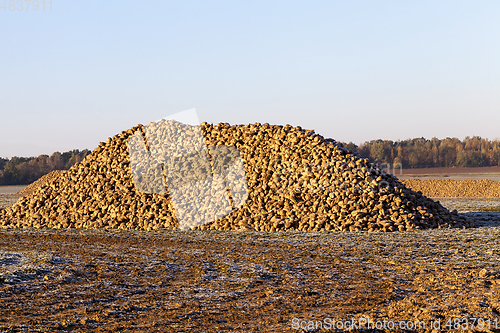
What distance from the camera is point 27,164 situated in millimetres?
61906

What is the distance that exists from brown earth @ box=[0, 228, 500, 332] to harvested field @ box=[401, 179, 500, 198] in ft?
67.6

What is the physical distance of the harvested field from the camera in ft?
99.2

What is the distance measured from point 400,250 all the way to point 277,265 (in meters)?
3.38

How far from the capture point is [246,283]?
700 cm

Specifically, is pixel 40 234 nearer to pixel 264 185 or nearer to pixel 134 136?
pixel 134 136

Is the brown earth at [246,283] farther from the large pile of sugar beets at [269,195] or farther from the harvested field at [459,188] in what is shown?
the harvested field at [459,188]

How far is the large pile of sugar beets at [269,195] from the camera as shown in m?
14.0
